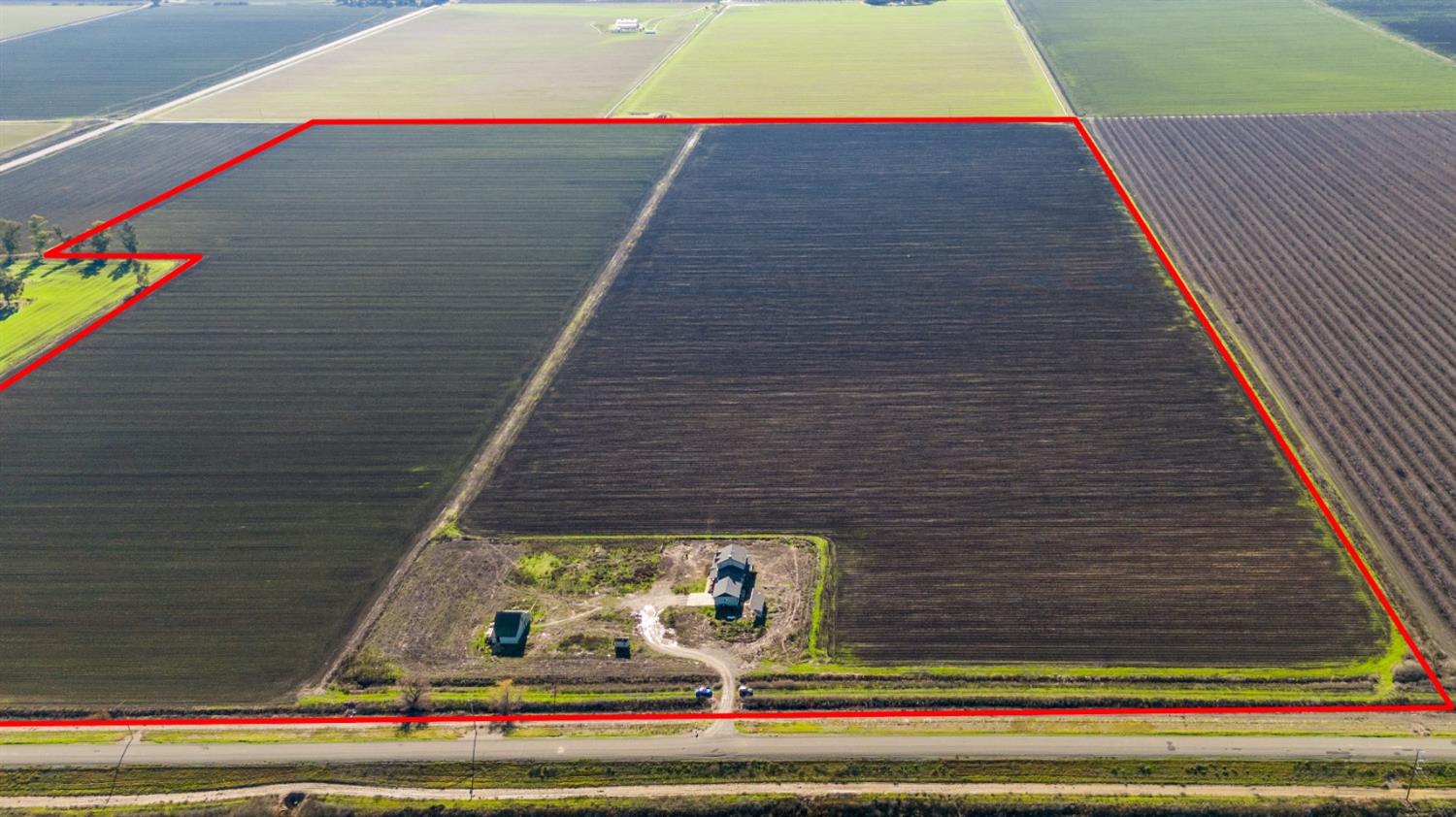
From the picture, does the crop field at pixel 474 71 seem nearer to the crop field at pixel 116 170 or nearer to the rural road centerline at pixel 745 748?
the crop field at pixel 116 170

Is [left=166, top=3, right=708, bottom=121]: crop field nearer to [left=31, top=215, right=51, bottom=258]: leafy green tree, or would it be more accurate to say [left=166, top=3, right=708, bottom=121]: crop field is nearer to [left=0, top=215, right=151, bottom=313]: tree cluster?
[left=0, top=215, right=151, bottom=313]: tree cluster

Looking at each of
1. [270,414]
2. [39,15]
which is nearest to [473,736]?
[270,414]

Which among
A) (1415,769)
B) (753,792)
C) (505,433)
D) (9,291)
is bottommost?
(753,792)

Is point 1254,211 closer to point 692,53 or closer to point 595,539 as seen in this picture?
point 595,539

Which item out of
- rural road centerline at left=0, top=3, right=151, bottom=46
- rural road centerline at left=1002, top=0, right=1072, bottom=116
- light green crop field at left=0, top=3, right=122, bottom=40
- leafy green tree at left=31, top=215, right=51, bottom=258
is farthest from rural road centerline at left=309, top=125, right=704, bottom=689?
light green crop field at left=0, top=3, right=122, bottom=40

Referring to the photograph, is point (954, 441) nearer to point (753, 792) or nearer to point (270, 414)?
point (753, 792)

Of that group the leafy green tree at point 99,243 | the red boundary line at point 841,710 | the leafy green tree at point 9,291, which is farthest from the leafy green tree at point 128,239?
the leafy green tree at point 9,291
